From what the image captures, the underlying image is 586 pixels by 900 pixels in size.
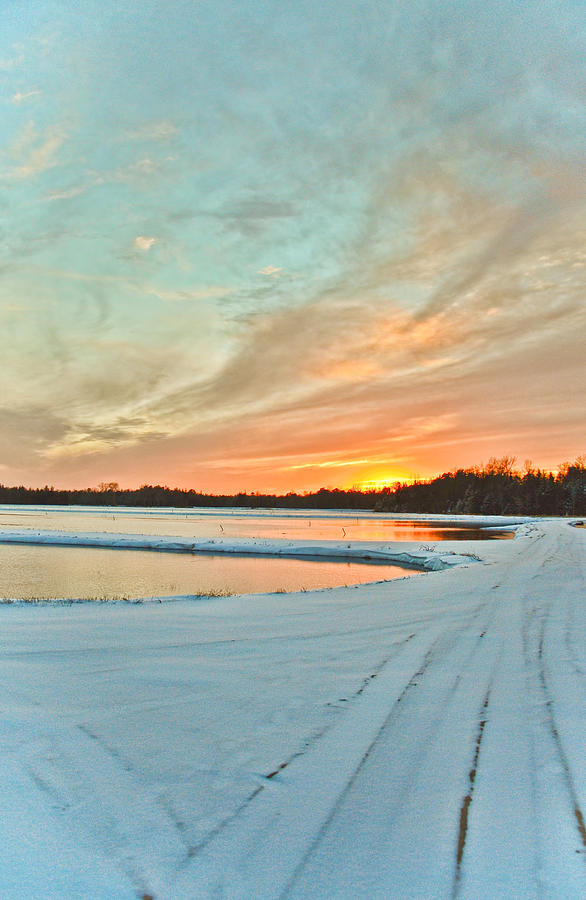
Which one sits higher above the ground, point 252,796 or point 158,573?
point 252,796

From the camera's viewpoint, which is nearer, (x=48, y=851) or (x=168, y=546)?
(x=48, y=851)

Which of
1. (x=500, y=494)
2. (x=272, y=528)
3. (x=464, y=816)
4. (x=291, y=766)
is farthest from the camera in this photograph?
(x=500, y=494)

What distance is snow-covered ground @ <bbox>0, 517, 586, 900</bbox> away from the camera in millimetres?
2695

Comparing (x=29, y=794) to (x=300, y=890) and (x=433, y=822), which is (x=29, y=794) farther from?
(x=433, y=822)

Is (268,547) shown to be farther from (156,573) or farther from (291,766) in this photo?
(291,766)

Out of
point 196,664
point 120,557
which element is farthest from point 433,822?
point 120,557

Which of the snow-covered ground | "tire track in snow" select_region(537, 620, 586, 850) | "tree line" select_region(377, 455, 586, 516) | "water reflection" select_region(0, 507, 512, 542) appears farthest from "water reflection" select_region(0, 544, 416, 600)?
"tree line" select_region(377, 455, 586, 516)

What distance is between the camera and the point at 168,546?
3206 cm

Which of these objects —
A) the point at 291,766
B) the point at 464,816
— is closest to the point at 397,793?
the point at 464,816

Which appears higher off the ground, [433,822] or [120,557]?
[433,822]

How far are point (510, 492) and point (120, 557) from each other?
362 ft

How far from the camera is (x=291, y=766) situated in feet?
12.4

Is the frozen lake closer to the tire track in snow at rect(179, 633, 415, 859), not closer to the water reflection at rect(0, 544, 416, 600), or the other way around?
the water reflection at rect(0, 544, 416, 600)

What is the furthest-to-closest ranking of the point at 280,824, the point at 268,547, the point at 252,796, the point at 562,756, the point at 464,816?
the point at 268,547, the point at 562,756, the point at 252,796, the point at 464,816, the point at 280,824
